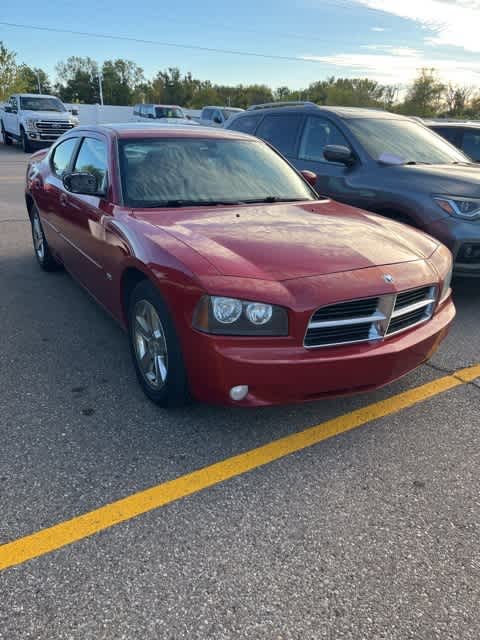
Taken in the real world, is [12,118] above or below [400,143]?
below

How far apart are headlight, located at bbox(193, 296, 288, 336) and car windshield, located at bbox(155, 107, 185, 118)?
28.1 metres

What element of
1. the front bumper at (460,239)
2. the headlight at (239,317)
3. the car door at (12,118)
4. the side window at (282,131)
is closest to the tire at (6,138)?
the car door at (12,118)

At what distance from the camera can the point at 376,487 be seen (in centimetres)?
258

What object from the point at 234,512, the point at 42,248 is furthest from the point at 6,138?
the point at 234,512

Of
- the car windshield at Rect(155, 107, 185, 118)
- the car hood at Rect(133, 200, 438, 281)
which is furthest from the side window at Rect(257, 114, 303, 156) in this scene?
the car windshield at Rect(155, 107, 185, 118)

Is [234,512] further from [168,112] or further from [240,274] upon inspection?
[168,112]

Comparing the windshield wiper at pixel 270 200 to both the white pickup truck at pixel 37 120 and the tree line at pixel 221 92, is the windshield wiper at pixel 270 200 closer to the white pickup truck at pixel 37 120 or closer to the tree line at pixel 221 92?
the white pickup truck at pixel 37 120

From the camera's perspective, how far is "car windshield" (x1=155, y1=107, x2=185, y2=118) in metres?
28.3

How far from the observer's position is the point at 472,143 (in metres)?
8.08

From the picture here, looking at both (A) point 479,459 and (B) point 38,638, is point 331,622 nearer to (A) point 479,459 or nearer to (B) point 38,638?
(B) point 38,638

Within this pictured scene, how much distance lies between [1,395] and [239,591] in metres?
2.07

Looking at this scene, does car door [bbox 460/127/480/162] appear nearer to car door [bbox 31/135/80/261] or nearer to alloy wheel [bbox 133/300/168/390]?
car door [bbox 31/135/80/261]

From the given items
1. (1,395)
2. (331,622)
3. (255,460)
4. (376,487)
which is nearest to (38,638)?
(331,622)

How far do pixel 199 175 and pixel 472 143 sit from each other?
19.5ft
